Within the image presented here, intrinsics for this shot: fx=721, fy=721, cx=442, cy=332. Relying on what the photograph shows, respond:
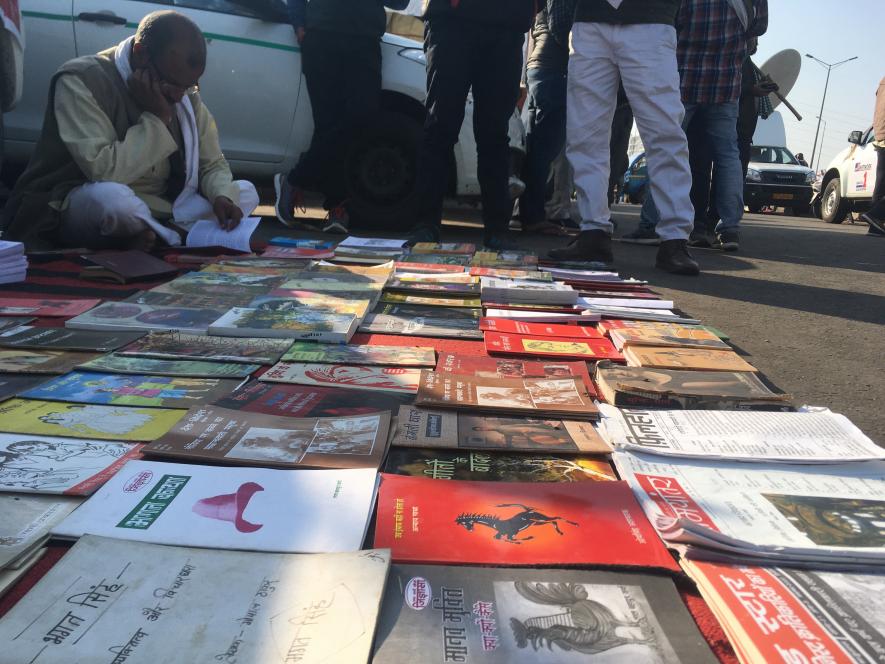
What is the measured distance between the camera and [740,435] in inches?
49.7

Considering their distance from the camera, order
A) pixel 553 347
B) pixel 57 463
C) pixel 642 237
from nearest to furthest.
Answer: pixel 57 463 → pixel 553 347 → pixel 642 237

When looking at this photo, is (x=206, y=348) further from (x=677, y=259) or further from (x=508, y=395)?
(x=677, y=259)

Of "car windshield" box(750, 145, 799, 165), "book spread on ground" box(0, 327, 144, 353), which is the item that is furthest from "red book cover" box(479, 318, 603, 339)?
"car windshield" box(750, 145, 799, 165)

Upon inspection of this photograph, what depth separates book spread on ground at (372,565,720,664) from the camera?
725mm

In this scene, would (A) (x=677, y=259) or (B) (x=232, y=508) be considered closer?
(B) (x=232, y=508)

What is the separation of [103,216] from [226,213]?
20.6 inches

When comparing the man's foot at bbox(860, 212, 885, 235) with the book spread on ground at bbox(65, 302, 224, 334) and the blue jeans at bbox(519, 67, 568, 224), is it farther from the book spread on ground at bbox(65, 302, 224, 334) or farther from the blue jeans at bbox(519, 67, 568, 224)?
the book spread on ground at bbox(65, 302, 224, 334)

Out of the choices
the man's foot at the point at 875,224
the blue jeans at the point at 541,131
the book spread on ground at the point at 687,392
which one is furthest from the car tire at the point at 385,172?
the man's foot at the point at 875,224

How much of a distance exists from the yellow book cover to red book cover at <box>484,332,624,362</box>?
6 cm

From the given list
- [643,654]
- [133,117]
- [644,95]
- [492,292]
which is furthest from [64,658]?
[644,95]

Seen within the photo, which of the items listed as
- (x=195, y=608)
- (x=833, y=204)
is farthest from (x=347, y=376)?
(x=833, y=204)

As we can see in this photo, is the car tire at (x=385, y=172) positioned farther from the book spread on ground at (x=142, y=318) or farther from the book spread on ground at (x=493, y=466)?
the book spread on ground at (x=493, y=466)

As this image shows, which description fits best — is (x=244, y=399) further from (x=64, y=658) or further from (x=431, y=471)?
(x=64, y=658)

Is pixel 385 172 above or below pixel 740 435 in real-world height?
above
